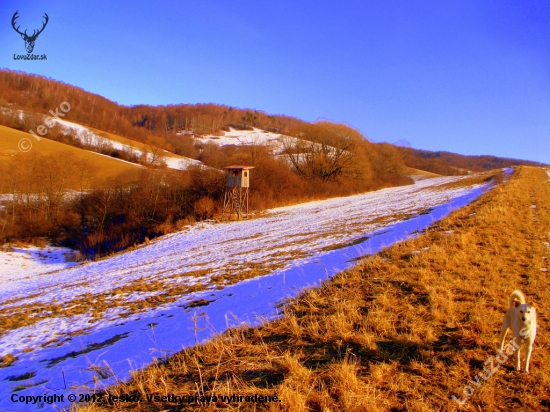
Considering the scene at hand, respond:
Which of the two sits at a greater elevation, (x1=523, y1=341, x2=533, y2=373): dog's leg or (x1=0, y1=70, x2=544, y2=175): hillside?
(x1=0, y1=70, x2=544, y2=175): hillside

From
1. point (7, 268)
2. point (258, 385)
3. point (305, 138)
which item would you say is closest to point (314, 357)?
point (258, 385)

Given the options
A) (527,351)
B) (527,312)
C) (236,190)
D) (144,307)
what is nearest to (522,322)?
(527,312)

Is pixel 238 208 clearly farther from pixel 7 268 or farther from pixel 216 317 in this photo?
pixel 216 317

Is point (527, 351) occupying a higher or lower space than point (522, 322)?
lower

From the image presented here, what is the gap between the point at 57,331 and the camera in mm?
7680

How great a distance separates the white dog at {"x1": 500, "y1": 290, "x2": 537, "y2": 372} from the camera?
3361mm

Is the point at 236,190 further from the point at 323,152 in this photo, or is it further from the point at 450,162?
the point at 450,162

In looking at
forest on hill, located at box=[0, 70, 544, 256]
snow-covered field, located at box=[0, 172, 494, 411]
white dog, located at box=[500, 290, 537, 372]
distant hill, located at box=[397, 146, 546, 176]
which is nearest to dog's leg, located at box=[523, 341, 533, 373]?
white dog, located at box=[500, 290, 537, 372]

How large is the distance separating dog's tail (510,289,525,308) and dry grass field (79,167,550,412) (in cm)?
74

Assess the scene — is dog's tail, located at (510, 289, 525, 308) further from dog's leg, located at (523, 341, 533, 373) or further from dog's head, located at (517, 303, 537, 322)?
dog's leg, located at (523, 341, 533, 373)

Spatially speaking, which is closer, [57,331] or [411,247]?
[57,331]

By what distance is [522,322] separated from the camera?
3391 mm

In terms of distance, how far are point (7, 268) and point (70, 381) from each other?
2375 cm

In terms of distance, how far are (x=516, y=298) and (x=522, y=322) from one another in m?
0.25
